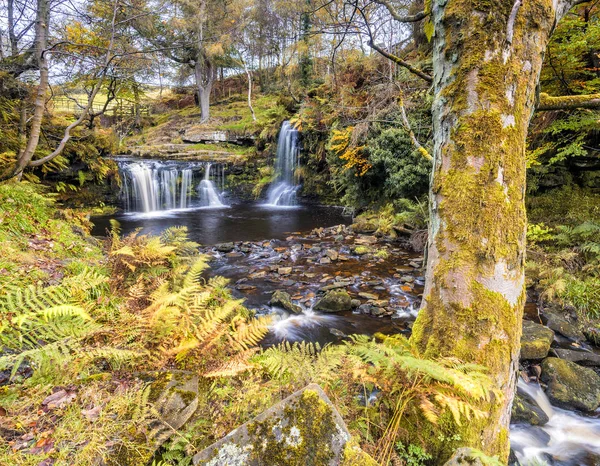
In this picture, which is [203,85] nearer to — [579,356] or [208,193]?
[208,193]

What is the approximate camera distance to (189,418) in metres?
1.72

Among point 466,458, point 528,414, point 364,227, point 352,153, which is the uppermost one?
point 352,153

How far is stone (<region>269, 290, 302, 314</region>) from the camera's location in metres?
5.78

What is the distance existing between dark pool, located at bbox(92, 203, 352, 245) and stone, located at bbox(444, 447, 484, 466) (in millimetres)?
9719

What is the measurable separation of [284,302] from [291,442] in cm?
448

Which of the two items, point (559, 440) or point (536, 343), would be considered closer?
point (559, 440)

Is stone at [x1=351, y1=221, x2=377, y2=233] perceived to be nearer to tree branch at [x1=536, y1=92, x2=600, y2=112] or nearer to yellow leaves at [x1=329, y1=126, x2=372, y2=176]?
yellow leaves at [x1=329, y1=126, x2=372, y2=176]

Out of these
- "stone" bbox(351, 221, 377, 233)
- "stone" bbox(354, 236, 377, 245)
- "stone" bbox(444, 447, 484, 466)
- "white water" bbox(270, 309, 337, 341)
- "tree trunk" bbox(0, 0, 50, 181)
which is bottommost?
"white water" bbox(270, 309, 337, 341)

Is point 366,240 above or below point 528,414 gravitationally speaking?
above

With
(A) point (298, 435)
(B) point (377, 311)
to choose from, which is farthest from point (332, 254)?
(A) point (298, 435)

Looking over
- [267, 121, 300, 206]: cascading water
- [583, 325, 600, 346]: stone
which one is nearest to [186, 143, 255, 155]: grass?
[267, 121, 300, 206]: cascading water

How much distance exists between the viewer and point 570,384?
379cm

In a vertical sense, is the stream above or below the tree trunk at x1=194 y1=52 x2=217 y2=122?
below

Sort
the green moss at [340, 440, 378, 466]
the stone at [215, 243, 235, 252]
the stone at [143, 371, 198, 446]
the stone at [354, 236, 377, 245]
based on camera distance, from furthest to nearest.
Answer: the stone at [354, 236, 377, 245], the stone at [215, 243, 235, 252], the stone at [143, 371, 198, 446], the green moss at [340, 440, 378, 466]
